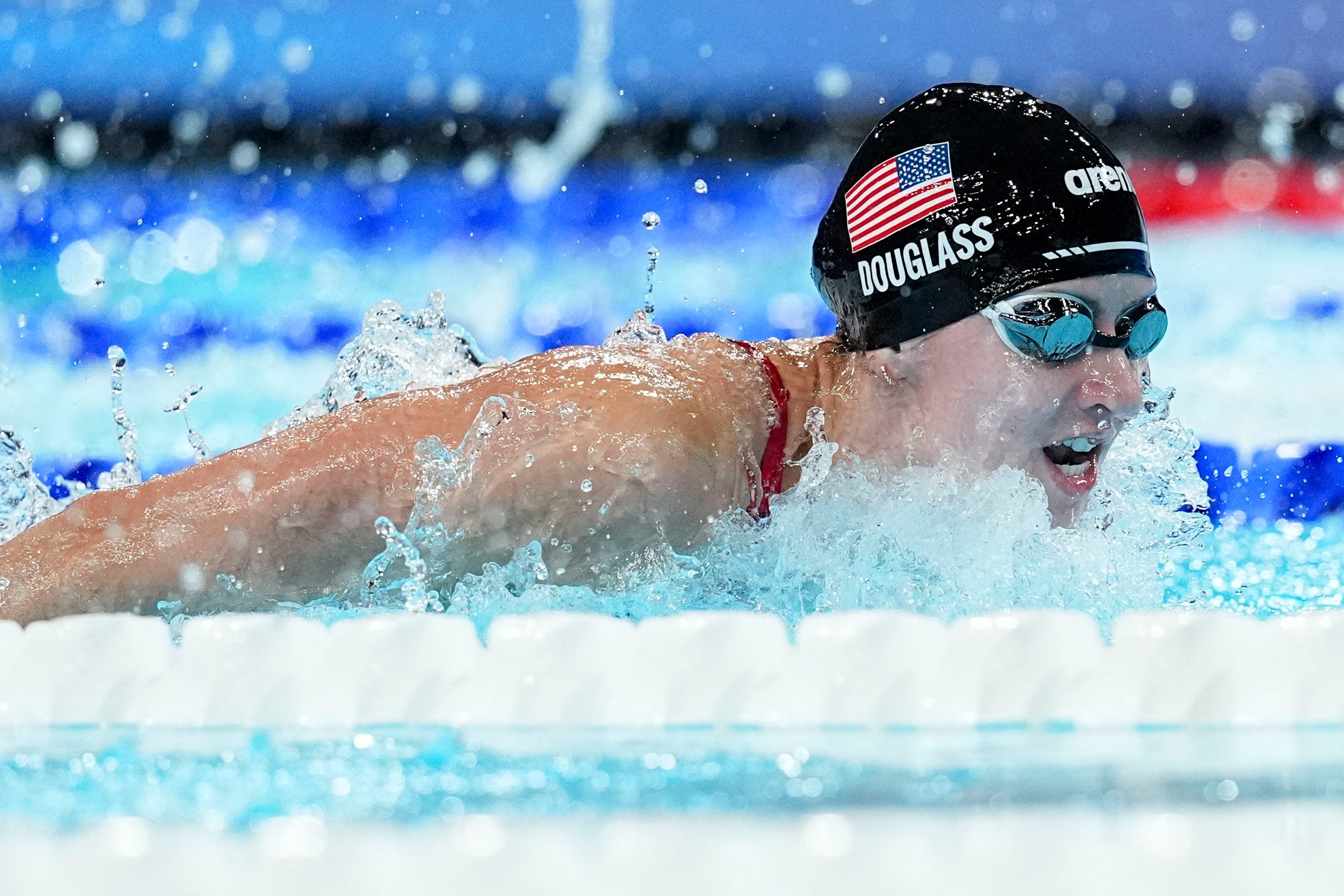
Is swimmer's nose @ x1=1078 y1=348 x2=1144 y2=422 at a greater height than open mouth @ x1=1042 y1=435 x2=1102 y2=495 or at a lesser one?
greater

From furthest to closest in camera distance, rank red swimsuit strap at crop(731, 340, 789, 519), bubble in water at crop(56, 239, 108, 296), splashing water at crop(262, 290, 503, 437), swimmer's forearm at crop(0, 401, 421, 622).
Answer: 1. bubble in water at crop(56, 239, 108, 296)
2. splashing water at crop(262, 290, 503, 437)
3. red swimsuit strap at crop(731, 340, 789, 519)
4. swimmer's forearm at crop(0, 401, 421, 622)

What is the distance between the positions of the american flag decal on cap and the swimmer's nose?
13.1 inches

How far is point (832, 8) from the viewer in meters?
4.54

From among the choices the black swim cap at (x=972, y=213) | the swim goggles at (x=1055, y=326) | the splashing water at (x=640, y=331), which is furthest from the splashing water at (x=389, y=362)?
the swim goggles at (x=1055, y=326)

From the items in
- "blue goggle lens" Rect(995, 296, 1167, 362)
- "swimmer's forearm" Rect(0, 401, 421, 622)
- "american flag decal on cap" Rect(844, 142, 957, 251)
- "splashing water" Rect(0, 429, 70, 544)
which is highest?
"american flag decal on cap" Rect(844, 142, 957, 251)

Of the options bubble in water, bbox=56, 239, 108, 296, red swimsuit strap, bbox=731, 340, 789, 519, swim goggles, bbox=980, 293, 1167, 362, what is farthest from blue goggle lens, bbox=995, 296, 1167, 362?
bubble in water, bbox=56, 239, 108, 296

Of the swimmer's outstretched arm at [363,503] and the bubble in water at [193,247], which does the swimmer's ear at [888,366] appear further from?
the bubble in water at [193,247]

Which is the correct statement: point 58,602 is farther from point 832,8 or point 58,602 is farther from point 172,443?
point 832,8

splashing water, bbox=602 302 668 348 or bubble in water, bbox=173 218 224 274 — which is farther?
bubble in water, bbox=173 218 224 274

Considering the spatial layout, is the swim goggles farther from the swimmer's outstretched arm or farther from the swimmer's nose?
the swimmer's outstretched arm

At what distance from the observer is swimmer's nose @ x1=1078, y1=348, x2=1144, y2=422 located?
2000 mm

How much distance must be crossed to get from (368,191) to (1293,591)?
3.25 m

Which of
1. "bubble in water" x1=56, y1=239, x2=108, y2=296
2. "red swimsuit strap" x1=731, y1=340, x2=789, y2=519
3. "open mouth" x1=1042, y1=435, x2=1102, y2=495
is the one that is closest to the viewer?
"red swimsuit strap" x1=731, y1=340, x2=789, y2=519

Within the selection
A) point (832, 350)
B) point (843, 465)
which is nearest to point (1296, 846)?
point (843, 465)
